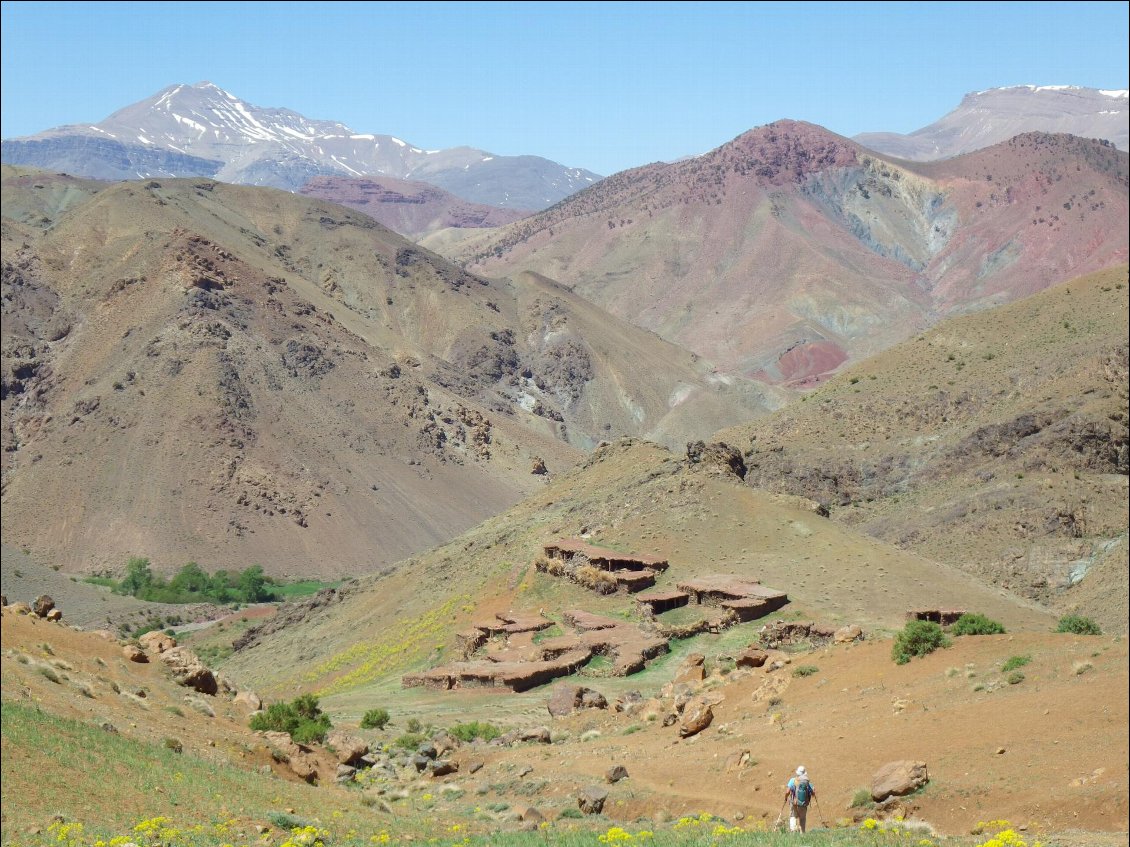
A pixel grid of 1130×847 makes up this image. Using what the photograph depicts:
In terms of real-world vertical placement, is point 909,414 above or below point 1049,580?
above

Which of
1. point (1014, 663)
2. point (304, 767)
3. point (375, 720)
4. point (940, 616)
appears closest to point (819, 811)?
point (1014, 663)

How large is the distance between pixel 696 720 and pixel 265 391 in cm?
9736

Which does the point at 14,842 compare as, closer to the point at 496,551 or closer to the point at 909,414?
the point at 496,551

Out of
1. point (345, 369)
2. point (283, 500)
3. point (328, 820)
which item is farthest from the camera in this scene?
point (345, 369)

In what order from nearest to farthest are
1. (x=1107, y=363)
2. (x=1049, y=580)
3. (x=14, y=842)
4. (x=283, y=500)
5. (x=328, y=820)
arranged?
(x=14, y=842)
(x=328, y=820)
(x=1049, y=580)
(x=1107, y=363)
(x=283, y=500)

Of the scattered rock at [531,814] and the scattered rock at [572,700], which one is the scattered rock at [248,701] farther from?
the scattered rock at [531,814]

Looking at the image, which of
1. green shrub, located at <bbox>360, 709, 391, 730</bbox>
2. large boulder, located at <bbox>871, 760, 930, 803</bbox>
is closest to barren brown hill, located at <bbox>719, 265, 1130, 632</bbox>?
green shrub, located at <bbox>360, 709, 391, 730</bbox>

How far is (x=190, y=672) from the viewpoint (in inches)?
1459

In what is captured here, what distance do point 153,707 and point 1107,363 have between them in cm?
5385

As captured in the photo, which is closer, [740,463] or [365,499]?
[740,463]

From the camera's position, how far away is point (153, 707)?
32219 millimetres

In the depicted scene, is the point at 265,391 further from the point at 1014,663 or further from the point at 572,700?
the point at 1014,663

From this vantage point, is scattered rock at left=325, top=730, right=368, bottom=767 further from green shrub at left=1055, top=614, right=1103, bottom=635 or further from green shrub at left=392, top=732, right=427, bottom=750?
green shrub at left=1055, top=614, right=1103, bottom=635

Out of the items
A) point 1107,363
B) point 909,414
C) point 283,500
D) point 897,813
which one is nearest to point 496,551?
point 909,414
